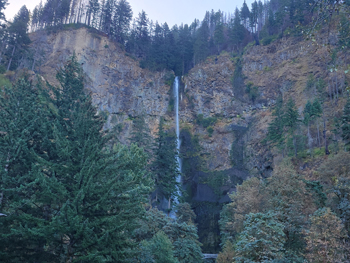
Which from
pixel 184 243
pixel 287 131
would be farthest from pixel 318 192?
pixel 287 131

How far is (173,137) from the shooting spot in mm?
44188

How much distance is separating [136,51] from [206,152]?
1098 inches

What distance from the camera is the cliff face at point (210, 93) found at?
1647 inches

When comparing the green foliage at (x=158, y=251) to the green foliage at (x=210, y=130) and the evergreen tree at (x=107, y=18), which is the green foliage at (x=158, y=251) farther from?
the evergreen tree at (x=107, y=18)

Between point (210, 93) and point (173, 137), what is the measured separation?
15.1 metres

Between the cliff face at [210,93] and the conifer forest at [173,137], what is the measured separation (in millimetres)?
237

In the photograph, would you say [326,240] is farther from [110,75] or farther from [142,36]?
[142,36]

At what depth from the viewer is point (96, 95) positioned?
48156mm

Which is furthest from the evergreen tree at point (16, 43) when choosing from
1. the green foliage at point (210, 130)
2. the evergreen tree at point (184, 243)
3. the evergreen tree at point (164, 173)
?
the evergreen tree at point (184, 243)

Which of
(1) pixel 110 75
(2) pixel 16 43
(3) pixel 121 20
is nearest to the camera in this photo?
(2) pixel 16 43

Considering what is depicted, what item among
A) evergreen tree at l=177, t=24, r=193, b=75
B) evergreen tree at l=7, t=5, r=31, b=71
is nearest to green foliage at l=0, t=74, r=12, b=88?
evergreen tree at l=7, t=5, r=31, b=71

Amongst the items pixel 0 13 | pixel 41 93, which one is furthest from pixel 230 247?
pixel 0 13

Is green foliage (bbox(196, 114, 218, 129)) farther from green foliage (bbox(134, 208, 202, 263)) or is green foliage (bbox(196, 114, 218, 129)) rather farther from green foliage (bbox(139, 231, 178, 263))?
green foliage (bbox(139, 231, 178, 263))

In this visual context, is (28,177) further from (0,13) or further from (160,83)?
(160,83)
